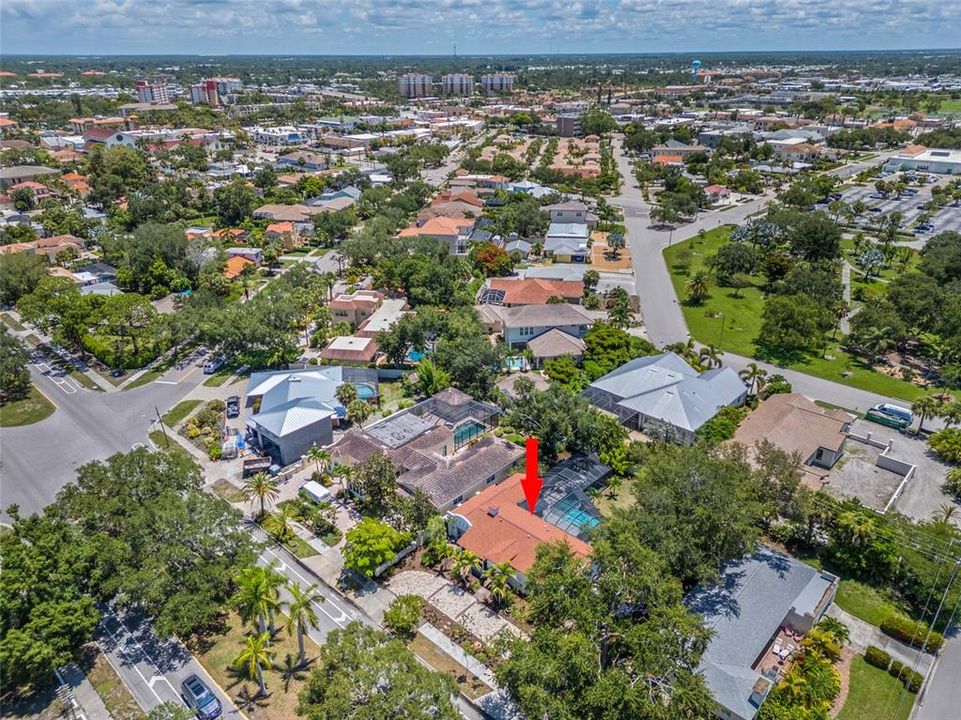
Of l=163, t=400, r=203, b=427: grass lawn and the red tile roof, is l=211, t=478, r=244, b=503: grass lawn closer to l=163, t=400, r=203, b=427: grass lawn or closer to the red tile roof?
l=163, t=400, r=203, b=427: grass lawn

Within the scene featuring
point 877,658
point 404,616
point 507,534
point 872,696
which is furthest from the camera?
point 507,534

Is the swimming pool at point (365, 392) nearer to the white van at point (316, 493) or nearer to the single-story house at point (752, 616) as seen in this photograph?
the white van at point (316, 493)

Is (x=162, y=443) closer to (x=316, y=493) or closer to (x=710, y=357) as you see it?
(x=316, y=493)

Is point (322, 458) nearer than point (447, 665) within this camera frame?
No

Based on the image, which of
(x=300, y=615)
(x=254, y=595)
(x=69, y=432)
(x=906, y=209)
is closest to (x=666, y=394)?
(x=300, y=615)

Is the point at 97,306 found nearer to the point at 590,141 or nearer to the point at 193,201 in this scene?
the point at 193,201

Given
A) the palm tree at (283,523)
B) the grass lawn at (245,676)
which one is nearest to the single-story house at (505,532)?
the palm tree at (283,523)

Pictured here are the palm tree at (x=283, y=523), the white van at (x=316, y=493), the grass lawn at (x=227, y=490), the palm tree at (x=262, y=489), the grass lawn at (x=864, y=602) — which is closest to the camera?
the grass lawn at (x=864, y=602)
